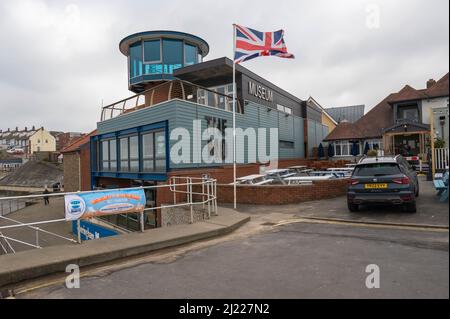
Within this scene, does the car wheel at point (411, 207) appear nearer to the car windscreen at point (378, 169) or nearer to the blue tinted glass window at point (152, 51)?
the car windscreen at point (378, 169)

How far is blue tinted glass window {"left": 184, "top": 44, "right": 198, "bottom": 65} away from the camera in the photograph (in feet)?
79.7

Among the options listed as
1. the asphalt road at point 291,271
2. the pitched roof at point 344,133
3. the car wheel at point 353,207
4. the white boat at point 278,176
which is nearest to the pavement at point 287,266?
the asphalt road at point 291,271

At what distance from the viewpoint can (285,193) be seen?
12.8 meters

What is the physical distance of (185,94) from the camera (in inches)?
648

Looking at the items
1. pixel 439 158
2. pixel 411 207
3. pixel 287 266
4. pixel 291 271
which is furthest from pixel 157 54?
pixel 291 271

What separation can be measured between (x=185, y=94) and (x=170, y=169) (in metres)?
3.97

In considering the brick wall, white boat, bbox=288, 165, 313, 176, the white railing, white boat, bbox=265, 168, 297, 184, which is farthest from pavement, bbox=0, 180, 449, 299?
the brick wall

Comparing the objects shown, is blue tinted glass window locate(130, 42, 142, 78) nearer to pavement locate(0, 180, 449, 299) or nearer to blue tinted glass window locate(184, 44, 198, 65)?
blue tinted glass window locate(184, 44, 198, 65)

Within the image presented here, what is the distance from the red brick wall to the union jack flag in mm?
5048

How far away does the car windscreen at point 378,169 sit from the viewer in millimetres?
9116

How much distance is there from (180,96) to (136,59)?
32.9 ft

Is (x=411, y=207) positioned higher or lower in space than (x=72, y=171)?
lower

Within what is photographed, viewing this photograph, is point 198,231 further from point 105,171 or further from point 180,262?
point 105,171

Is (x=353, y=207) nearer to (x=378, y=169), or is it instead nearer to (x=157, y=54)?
(x=378, y=169)
